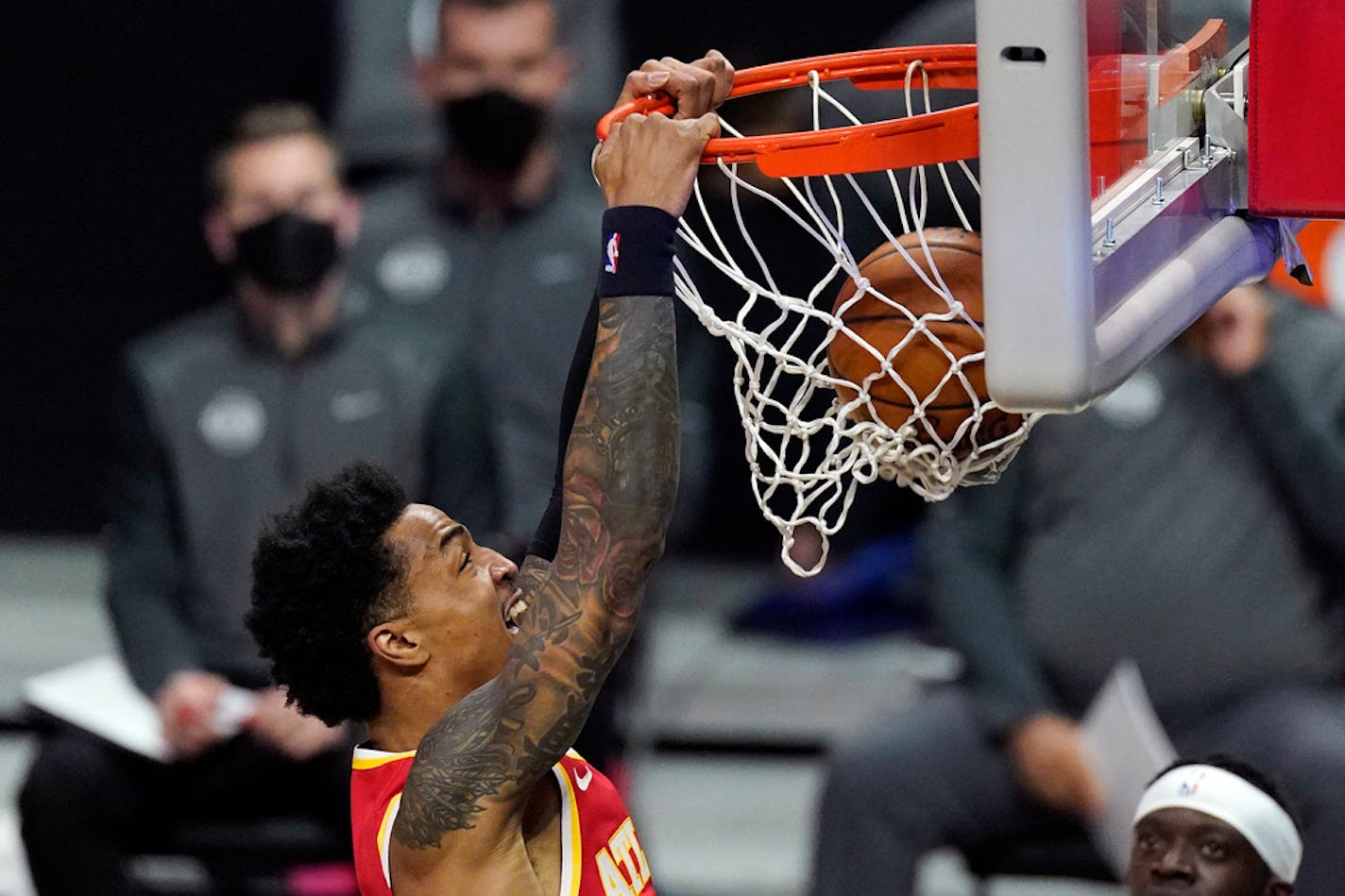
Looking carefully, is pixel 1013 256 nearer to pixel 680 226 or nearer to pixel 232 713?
pixel 680 226

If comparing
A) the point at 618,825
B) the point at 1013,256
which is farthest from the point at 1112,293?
the point at 618,825

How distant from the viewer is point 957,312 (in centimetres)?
251

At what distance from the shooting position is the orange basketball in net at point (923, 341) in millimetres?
2535

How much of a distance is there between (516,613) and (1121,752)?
1.96 meters

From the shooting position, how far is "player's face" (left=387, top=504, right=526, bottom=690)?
261 centimetres

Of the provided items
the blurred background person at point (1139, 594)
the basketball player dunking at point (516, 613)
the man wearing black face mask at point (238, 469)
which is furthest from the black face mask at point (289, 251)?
the basketball player dunking at point (516, 613)

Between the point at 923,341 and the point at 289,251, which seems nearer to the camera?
the point at 923,341

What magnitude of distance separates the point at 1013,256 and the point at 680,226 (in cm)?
53

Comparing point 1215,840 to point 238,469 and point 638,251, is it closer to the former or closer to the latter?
point 638,251

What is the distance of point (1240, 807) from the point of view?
3375 millimetres

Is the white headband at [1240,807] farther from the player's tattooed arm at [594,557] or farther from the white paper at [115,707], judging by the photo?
the white paper at [115,707]

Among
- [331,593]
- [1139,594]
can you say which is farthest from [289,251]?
[331,593]

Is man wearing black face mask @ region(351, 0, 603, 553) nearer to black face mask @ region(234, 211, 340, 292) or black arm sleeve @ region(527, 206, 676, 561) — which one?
black face mask @ region(234, 211, 340, 292)

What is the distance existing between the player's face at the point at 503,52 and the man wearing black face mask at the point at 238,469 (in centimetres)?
45
